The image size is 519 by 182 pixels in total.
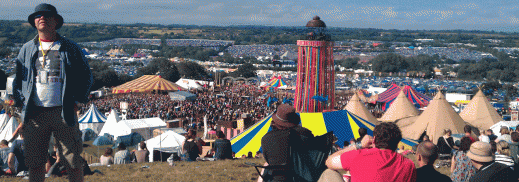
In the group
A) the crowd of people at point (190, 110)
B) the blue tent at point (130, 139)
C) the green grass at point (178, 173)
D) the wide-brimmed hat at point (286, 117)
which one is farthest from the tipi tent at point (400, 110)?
the wide-brimmed hat at point (286, 117)

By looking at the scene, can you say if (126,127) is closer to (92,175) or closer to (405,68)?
(92,175)

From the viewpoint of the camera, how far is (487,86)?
2243 inches

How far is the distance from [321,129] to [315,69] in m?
6.44

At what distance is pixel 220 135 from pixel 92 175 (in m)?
Answer: 2.38

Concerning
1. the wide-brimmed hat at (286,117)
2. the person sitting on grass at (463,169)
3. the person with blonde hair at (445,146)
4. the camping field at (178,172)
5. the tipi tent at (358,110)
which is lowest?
the tipi tent at (358,110)

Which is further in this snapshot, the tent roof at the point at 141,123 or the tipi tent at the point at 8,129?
the tent roof at the point at 141,123

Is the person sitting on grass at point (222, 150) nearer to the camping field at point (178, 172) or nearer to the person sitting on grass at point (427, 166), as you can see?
the camping field at point (178, 172)

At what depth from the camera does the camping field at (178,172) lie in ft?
18.4

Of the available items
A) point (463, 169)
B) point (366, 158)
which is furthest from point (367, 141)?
point (463, 169)

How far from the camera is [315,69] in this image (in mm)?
16469

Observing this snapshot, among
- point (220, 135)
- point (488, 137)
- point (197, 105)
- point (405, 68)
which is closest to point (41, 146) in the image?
point (220, 135)

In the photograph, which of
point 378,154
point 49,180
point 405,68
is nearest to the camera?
point 378,154

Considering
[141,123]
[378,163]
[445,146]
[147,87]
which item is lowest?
[147,87]

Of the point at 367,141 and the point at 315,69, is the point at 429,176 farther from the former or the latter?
the point at 315,69
